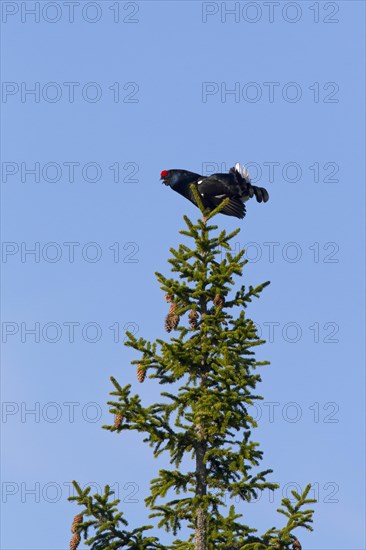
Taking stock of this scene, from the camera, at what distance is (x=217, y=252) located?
14383mm

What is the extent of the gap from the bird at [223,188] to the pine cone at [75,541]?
596 centimetres

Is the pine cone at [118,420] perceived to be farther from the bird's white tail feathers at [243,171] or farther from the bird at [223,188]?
the bird's white tail feathers at [243,171]

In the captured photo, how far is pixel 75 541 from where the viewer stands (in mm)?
12867

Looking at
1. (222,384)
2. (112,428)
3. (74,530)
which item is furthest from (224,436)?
(74,530)

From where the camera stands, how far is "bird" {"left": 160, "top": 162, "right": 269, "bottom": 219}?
1673 centimetres

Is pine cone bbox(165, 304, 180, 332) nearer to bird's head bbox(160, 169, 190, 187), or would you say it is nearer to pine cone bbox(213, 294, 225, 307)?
pine cone bbox(213, 294, 225, 307)

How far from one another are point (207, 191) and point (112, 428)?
531 centimetres

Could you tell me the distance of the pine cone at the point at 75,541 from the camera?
42.1ft

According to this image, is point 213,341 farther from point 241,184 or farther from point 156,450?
point 241,184

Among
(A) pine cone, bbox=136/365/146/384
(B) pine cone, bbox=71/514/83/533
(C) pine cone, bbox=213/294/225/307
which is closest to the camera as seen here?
(B) pine cone, bbox=71/514/83/533

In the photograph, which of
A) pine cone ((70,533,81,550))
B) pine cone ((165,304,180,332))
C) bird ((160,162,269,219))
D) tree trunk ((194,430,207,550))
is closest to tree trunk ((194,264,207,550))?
tree trunk ((194,430,207,550))

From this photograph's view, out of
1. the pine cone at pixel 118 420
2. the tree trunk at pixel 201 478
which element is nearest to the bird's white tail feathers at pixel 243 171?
the tree trunk at pixel 201 478

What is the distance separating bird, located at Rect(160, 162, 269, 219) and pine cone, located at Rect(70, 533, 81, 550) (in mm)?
5963

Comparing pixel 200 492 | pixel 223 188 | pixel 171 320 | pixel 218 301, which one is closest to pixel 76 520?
pixel 200 492
